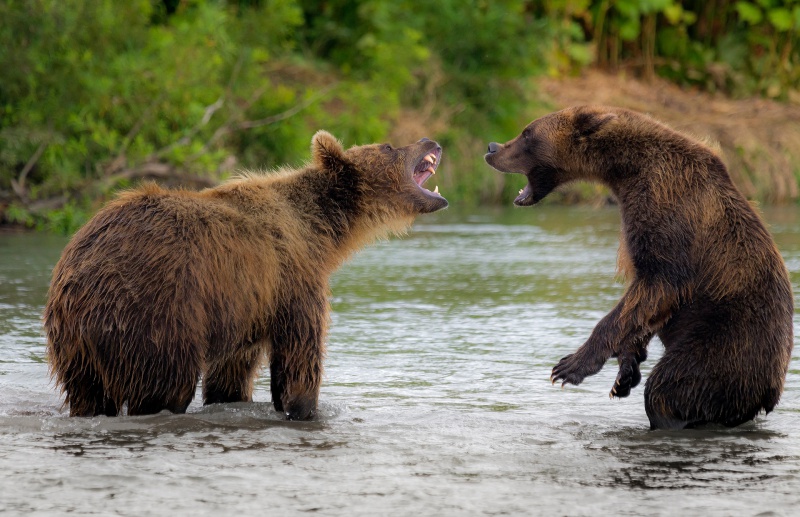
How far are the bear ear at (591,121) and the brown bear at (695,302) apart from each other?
0.31 m

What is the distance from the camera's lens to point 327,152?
5.89 m

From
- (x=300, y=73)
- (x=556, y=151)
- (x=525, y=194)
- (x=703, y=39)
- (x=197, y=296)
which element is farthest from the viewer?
(x=703, y=39)

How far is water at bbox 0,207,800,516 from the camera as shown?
149 inches

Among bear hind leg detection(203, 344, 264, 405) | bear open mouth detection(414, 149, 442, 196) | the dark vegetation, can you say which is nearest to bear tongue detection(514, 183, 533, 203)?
bear open mouth detection(414, 149, 442, 196)

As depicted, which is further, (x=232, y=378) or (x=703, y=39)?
(x=703, y=39)

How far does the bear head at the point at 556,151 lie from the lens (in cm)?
554

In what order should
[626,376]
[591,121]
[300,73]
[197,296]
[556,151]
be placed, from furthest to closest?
Result: [300,73]
[556,151]
[591,121]
[626,376]
[197,296]

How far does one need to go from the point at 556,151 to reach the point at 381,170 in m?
0.91

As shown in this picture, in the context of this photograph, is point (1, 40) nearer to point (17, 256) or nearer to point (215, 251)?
point (17, 256)

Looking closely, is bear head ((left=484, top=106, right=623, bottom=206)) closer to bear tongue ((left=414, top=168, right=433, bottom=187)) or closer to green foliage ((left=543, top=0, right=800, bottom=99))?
bear tongue ((left=414, top=168, right=433, bottom=187))

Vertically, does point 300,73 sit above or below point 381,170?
above

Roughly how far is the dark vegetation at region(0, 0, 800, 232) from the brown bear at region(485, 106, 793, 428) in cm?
779

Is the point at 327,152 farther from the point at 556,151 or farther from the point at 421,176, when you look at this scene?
the point at 556,151

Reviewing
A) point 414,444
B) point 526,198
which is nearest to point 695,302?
point 526,198
